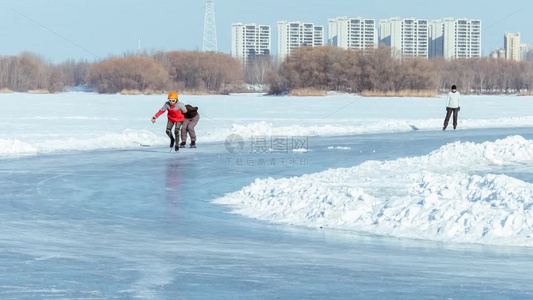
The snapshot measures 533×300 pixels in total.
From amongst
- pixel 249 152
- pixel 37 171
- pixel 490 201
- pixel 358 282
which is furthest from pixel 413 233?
pixel 249 152

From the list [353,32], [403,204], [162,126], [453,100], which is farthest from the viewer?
[353,32]

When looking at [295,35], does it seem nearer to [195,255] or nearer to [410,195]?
[410,195]

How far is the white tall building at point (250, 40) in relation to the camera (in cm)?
17912

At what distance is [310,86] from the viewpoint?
3201 inches

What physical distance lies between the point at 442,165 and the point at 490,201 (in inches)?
218

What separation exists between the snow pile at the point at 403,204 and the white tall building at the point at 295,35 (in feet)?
537

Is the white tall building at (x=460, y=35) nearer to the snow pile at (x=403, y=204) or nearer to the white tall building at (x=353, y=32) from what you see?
the white tall building at (x=353, y=32)

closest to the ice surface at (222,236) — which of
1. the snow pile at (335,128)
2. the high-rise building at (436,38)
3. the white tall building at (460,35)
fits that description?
the snow pile at (335,128)

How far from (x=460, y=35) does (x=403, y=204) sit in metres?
168

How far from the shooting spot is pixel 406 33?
170 metres

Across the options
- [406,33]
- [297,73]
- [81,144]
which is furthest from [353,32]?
[81,144]

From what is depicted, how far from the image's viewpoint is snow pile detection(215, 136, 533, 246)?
897 centimetres

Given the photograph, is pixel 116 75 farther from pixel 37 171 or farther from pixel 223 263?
pixel 223 263

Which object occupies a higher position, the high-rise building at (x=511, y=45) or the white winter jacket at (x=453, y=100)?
the high-rise building at (x=511, y=45)
